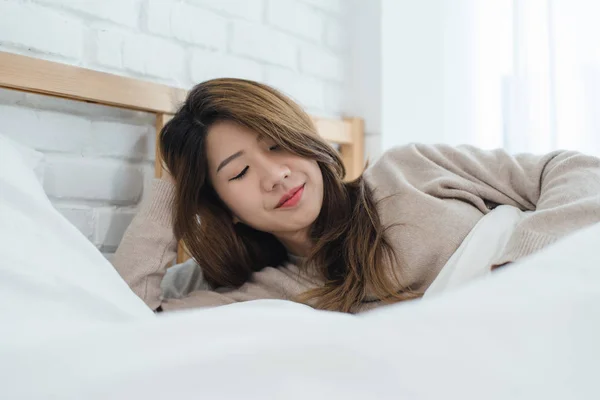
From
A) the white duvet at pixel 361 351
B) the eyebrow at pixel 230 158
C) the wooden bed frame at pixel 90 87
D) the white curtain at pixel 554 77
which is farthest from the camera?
the white curtain at pixel 554 77

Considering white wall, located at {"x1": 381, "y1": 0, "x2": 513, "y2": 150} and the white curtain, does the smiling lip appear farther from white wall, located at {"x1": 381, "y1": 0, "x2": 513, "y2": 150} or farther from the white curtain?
the white curtain

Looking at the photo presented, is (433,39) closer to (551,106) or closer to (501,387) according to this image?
(551,106)

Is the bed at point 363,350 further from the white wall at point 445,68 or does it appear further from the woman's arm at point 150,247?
the white wall at point 445,68

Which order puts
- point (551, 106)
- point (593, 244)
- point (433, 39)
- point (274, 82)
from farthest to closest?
1. point (433, 39)
2. point (551, 106)
3. point (274, 82)
4. point (593, 244)

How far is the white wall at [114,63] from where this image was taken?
3.48ft

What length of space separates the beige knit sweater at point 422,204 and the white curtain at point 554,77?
1.83ft

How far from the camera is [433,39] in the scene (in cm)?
185

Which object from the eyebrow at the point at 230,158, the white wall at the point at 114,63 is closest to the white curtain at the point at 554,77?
the white wall at the point at 114,63

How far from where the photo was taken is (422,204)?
109 centimetres

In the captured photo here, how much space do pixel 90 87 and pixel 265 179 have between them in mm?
339

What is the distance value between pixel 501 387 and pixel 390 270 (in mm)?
741

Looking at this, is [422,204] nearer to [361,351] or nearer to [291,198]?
[291,198]

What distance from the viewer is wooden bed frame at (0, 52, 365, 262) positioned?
98 cm

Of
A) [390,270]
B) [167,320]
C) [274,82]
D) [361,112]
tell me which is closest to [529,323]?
[167,320]
